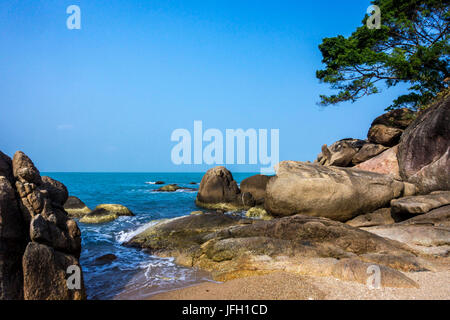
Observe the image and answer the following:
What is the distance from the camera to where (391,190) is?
11.7 m

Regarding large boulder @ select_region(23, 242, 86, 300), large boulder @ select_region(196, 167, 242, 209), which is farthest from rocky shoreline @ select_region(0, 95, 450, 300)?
large boulder @ select_region(196, 167, 242, 209)

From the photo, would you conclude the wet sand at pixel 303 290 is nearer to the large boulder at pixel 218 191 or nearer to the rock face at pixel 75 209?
the rock face at pixel 75 209

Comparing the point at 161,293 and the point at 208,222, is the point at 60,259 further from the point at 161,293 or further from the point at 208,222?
the point at 208,222

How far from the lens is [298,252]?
6.58 metres

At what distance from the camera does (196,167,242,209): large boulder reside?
20734 millimetres

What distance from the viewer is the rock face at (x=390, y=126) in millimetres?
15438

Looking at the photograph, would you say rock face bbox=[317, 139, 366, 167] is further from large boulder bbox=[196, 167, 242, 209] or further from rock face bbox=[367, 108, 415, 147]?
large boulder bbox=[196, 167, 242, 209]

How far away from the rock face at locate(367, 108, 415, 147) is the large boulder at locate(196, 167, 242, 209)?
9430 mm

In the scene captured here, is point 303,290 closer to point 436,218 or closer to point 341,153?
point 436,218

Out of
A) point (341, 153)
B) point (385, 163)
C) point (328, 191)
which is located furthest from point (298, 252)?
point (341, 153)

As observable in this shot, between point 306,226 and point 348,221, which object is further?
point 348,221

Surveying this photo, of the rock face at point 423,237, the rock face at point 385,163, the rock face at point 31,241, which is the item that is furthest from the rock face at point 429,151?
the rock face at point 31,241

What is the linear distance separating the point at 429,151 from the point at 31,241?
13578mm
